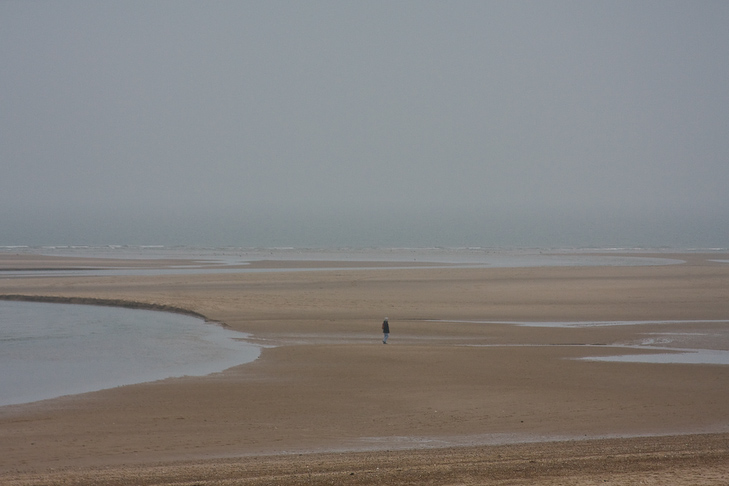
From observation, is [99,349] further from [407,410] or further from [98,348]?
[407,410]

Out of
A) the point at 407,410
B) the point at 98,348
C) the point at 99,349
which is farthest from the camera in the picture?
the point at 98,348

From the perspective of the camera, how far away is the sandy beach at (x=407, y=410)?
9.76 m

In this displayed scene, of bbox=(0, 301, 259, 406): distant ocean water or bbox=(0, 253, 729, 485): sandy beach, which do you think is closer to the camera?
bbox=(0, 253, 729, 485): sandy beach

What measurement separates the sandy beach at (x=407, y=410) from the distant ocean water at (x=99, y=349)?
105cm

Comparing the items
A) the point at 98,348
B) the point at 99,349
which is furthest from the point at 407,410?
the point at 98,348

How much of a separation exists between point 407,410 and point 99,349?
1240 centimetres

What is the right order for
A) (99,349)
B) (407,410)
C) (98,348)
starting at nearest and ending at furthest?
(407,410), (99,349), (98,348)

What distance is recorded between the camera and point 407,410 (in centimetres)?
1409

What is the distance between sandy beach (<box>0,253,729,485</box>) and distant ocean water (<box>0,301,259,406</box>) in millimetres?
1052

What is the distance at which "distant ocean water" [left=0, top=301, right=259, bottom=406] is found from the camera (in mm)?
17414

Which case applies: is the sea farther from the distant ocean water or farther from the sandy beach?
the sandy beach

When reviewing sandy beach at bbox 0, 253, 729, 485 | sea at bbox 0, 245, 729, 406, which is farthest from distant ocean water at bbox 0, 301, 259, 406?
sandy beach at bbox 0, 253, 729, 485

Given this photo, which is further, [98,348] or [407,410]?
[98,348]

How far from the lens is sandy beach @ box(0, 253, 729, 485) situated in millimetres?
9758
